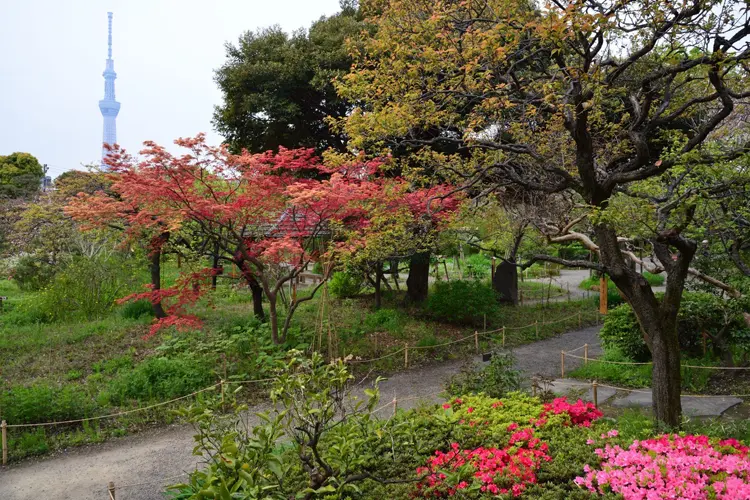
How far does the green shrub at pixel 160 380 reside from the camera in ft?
25.4

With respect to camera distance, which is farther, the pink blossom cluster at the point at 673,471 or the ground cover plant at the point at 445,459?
the ground cover plant at the point at 445,459

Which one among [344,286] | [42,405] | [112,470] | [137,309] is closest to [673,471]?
[112,470]

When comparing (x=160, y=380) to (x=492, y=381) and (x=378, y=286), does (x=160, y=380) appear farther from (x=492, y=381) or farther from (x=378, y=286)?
(x=378, y=286)

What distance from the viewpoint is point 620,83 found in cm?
872

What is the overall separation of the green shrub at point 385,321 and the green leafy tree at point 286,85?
171 inches

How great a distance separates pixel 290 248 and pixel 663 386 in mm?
5379

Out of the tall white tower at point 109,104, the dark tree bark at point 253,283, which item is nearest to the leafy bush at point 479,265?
the dark tree bark at point 253,283

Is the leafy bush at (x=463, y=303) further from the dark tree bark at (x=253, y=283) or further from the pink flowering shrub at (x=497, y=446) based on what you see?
the pink flowering shrub at (x=497, y=446)

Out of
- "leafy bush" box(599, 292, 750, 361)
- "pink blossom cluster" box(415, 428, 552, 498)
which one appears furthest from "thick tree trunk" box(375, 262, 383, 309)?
"pink blossom cluster" box(415, 428, 552, 498)

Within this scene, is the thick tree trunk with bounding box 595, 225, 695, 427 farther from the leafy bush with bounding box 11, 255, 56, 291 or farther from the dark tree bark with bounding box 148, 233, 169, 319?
the leafy bush with bounding box 11, 255, 56, 291

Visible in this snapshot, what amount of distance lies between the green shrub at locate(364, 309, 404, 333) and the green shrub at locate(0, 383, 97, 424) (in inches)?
234

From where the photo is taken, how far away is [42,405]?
6.89 m

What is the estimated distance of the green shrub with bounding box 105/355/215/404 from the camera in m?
7.73

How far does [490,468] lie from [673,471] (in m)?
1.28
